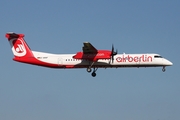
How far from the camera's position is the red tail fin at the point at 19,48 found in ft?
167

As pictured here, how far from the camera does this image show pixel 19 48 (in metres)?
51.5

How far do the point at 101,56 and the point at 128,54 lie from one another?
11.3 feet

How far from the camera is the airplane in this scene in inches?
1886

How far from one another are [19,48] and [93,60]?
10446 millimetres

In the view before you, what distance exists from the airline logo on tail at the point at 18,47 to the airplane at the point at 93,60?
57 cm

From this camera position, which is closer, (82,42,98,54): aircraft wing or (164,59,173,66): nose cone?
(82,42,98,54): aircraft wing

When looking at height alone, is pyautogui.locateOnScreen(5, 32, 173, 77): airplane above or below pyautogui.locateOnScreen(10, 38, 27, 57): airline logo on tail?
below

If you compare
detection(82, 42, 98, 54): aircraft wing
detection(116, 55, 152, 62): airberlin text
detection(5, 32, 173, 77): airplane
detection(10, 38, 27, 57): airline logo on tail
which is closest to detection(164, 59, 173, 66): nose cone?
detection(5, 32, 173, 77): airplane

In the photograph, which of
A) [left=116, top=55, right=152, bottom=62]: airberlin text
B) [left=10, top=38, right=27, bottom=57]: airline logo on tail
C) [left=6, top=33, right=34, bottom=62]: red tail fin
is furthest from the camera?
[left=10, top=38, right=27, bottom=57]: airline logo on tail

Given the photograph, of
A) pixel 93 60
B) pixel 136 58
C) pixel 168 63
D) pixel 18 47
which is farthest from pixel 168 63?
pixel 18 47

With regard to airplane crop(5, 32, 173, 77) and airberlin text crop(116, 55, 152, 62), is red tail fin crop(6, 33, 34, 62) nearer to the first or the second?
airplane crop(5, 32, 173, 77)

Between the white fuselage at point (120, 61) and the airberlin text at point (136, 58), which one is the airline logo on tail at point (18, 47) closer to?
the white fuselage at point (120, 61)

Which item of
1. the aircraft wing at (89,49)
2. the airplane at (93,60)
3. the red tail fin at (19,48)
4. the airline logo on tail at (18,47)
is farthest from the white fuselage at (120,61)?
the airline logo on tail at (18,47)

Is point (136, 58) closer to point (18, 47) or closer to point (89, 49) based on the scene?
point (89, 49)
